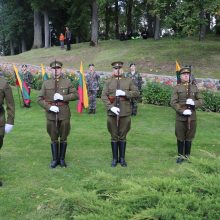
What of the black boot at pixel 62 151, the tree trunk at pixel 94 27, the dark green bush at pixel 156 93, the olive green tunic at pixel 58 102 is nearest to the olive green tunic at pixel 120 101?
the olive green tunic at pixel 58 102

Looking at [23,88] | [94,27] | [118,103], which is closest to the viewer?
[118,103]

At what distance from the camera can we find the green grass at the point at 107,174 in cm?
312

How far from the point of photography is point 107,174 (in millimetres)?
4004

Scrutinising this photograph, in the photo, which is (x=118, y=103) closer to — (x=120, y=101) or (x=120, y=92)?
(x=120, y=101)

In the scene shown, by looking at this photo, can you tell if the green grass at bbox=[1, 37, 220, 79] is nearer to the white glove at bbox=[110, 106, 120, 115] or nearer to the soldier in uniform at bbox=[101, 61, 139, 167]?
the soldier in uniform at bbox=[101, 61, 139, 167]

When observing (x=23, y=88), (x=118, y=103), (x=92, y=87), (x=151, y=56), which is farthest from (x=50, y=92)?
(x=151, y=56)

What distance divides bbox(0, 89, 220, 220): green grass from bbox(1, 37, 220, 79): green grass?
6.61 m

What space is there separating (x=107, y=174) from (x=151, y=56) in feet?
73.0

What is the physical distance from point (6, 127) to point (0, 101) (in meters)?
0.42

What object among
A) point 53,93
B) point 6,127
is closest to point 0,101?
point 6,127

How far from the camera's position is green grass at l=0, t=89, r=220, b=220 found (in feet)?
10.2

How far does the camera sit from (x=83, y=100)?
551 inches

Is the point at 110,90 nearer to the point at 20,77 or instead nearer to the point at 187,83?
the point at 187,83

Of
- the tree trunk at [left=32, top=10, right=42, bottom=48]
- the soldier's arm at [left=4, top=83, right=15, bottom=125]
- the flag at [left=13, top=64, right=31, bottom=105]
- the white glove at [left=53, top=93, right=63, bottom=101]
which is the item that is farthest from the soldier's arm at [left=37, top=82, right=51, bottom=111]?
the tree trunk at [left=32, top=10, right=42, bottom=48]
